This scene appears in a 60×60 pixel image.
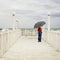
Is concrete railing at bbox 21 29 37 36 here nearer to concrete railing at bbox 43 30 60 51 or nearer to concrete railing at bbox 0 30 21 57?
concrete railing at bbox 43 30 60 51

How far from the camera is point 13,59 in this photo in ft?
37.9

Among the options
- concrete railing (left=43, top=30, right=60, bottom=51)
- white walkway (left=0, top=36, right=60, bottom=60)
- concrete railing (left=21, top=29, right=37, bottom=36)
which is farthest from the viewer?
concrete railing (left=21, top=29, right=37, bottom=36)

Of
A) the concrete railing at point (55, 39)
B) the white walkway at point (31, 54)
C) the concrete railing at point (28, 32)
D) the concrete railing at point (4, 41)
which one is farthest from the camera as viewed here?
the concrete railing at point (28, 32)

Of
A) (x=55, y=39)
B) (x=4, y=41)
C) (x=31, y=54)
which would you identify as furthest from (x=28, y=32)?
(x=31, y=54)

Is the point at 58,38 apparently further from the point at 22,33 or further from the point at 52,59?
the point at 22,33

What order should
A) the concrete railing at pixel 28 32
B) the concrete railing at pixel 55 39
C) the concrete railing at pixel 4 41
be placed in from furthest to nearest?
the concrete railing at pixel 28 32
the concrete railing at pixel 55 39
the concrete railing at pixel 4 41

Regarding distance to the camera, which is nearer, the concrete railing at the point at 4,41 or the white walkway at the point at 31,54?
the white walkway at the point at 31,54

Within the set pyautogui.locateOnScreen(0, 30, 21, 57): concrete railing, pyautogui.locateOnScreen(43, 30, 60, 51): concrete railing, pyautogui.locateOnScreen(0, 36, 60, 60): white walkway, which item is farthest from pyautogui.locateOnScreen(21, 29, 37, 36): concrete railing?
pyautogui.locateOnScreen(0, 36, 60, 60): white walkway

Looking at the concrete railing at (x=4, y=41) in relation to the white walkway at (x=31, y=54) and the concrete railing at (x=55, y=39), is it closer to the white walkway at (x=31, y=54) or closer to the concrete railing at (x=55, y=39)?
the white walkway at (x=31, y=54)

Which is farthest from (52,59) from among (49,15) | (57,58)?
Answer: (49,15)

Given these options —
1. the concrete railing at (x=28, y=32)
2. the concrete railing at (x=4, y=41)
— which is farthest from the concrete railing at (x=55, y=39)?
the concrete railing at (x=28, y=32)

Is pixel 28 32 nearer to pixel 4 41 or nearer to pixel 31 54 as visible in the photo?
pixel 4 41

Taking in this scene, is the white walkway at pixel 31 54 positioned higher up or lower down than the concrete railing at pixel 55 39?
lower down

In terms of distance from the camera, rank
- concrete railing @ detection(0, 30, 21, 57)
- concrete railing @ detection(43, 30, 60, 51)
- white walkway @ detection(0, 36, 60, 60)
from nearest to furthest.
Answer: white walkway @ detection(0, 36, 60, 60) → concrete railing @ detection(0, 30, 21, 57) → concrete railing @ detection(43, 30, 60, 51)
